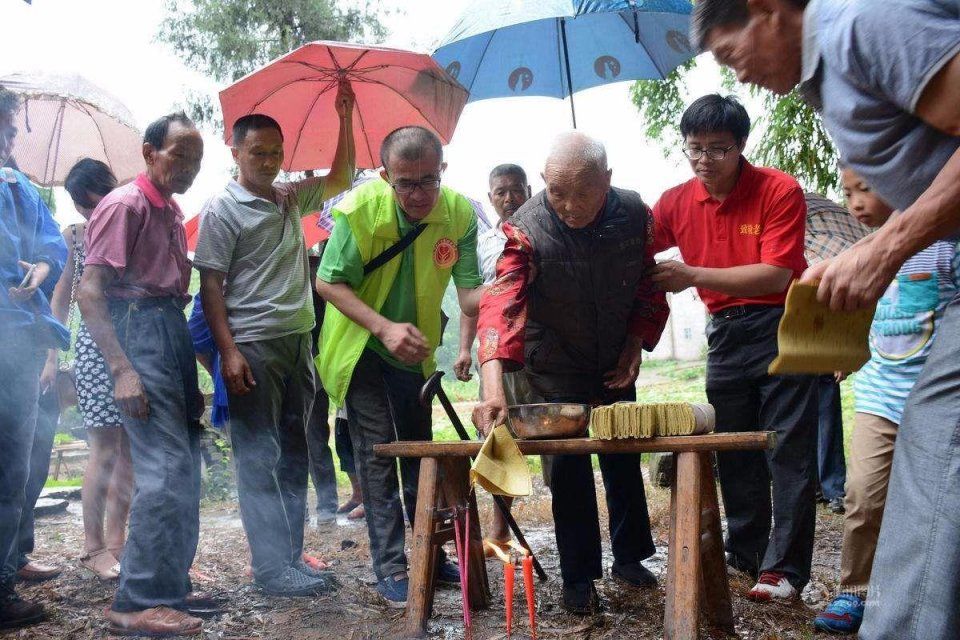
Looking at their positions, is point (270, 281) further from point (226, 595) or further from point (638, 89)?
point (638, 89)

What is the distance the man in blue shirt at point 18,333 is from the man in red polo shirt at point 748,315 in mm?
2828

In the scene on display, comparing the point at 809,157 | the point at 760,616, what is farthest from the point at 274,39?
the point at 760,616

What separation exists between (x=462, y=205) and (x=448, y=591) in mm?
1875

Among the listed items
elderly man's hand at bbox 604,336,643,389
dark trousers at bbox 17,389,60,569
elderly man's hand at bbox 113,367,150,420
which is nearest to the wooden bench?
elderly man's hand at bbox 604,336,643,389

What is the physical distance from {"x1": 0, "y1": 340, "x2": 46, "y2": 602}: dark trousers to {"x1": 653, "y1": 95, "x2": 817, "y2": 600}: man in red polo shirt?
2.83 metres

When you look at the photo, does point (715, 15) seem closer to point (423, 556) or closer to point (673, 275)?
point (673, 275)

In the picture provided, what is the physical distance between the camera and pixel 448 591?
13.7 ft

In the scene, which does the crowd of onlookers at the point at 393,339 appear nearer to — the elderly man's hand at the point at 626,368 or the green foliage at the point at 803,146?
the elderly man's hand at the point at 626,368

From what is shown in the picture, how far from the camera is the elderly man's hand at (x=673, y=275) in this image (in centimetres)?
380

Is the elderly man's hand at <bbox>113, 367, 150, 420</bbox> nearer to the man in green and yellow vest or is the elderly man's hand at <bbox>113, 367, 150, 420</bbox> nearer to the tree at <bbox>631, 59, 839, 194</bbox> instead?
the man in green and yellow vest

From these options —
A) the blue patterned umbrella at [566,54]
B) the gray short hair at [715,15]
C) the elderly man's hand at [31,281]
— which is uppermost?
the blue patterned umbrella at [566,54]

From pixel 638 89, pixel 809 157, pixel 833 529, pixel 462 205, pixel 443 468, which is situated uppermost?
pixel 638 89

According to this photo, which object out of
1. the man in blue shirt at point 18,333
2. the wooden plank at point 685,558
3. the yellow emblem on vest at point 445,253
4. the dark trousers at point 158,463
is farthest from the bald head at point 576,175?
the man in blue shirt at point 18,333

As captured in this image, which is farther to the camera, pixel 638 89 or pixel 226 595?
pixel 638 89
